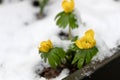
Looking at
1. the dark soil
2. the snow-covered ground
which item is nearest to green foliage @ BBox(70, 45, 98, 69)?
the snow-covered ground

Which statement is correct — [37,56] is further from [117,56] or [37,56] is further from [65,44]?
[117,56]

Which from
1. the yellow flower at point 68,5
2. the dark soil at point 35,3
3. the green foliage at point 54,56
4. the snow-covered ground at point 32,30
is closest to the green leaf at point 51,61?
the green foliage at point 54,56

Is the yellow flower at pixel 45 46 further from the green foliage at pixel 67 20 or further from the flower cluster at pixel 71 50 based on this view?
the green foliage at pixel 67 20

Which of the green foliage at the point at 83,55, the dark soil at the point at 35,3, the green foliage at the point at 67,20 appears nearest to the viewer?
the green foliage at the point at 83,55

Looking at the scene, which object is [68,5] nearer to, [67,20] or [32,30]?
[67,20]

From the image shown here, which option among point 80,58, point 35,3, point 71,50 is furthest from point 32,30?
point 80,58

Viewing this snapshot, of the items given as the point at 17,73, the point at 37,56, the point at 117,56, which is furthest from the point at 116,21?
the point at 17,73

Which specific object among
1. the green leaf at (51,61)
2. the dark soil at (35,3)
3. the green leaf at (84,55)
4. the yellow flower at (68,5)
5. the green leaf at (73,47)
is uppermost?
the dark soil at (35,3)
